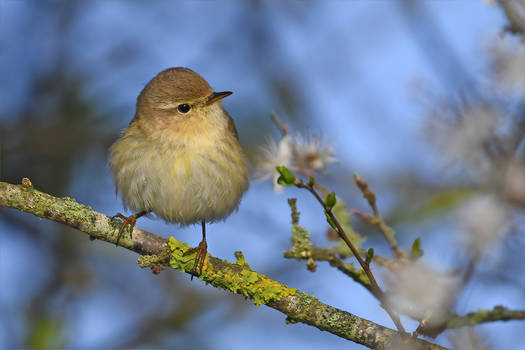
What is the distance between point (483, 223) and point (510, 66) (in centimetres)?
74

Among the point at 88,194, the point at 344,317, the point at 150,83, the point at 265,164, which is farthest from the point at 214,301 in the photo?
the point at 344,317

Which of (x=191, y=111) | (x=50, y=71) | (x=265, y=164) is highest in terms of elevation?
(x=50, y=71)

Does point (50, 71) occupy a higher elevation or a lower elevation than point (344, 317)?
higher

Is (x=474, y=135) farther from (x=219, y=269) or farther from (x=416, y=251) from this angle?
(x=219, y=269)

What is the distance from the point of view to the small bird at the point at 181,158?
13.2 feet

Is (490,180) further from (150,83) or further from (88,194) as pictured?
(88,194)

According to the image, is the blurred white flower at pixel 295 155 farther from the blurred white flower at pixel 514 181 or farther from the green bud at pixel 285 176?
the blurred white flower at pixel 514 181

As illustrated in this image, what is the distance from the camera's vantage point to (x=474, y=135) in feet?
8.60

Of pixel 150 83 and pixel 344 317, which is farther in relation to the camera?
pixel 150 83

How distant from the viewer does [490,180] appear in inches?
100

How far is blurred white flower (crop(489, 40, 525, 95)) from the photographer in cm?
262

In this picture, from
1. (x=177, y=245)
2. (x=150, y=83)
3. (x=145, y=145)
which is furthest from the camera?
(x=150, y=83)

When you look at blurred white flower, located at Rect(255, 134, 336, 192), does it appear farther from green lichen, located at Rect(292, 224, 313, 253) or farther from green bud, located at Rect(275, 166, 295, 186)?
green bud, located at Rect(275, 166, 295, 186)

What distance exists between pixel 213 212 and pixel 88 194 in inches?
95.3
